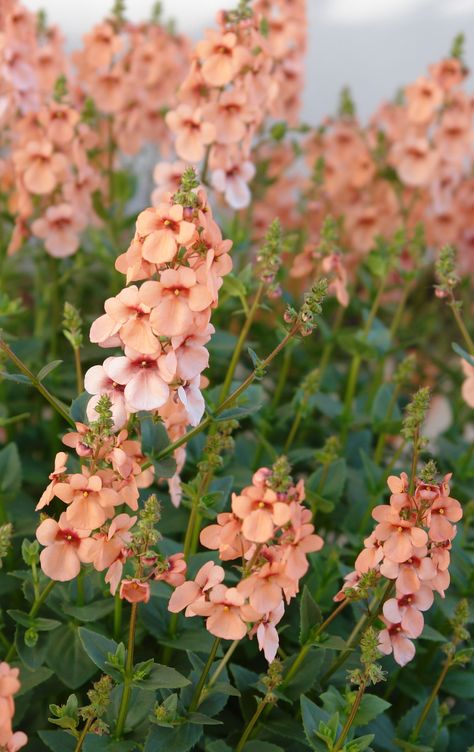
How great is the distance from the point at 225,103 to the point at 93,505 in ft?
1.94

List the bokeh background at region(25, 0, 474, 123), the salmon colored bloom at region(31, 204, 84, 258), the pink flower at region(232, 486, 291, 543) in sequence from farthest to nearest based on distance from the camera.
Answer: the bokeh background at region(25, 0, 474, 123) < the salmon colored bloom at region(31, 204, 84, 258) < the pink flower at region(232, 486, 291, 543)

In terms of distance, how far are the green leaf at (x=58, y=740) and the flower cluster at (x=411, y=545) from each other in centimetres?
23

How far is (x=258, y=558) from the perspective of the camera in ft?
1.84

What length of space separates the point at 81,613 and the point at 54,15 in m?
2.18

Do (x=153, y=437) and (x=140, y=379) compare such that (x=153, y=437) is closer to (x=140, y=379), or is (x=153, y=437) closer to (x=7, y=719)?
(x=140, y=379)

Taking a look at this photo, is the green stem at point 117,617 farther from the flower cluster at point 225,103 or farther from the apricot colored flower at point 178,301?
the flower cluster at point 225,103

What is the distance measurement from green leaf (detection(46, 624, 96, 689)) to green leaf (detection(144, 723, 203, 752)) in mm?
105

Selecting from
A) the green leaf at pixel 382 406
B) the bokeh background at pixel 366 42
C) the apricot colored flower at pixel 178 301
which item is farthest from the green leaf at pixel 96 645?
the bokeh background at pixel 366 42

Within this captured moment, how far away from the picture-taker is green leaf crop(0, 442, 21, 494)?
89 centimetres

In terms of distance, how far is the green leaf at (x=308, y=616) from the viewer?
702mm

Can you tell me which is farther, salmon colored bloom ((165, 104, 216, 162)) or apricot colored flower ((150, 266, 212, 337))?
salmon colored bloom ((165, 104, 216, 162))

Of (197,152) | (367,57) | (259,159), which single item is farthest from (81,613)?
(367,57)

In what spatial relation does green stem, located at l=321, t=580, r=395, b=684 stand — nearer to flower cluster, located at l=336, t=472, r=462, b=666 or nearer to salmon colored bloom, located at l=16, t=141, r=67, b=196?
flower cluster, located at l=336, t=472, r=462, b=666

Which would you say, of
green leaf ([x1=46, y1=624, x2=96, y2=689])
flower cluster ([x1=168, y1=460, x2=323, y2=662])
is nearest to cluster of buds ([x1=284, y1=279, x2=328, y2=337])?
flower cluster ([x1=168, y1=460, x2=323, y2=662])
